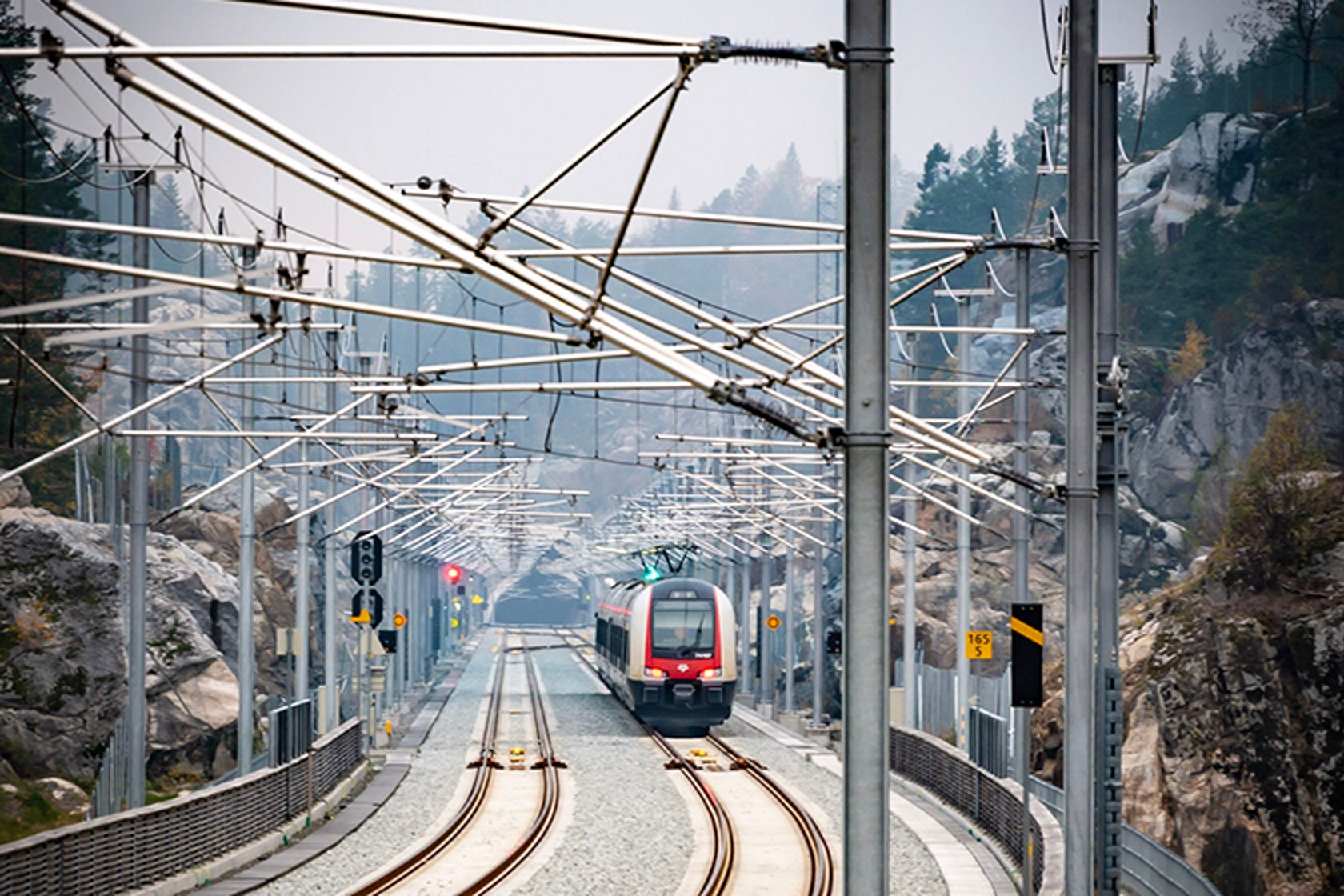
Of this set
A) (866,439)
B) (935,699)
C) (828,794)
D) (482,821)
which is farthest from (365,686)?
(866,439)

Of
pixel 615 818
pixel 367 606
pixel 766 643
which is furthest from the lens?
A: pixel 766 643

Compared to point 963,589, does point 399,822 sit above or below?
below

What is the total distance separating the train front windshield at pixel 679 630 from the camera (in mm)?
37438

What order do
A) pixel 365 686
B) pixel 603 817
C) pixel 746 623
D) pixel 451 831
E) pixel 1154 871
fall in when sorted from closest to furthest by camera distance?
pixel 1154 871, pixel 451 831, pixel 603 817, pixel 365 686, pixel 746 623

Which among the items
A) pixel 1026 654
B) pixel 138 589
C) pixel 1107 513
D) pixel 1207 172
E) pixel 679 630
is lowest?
pixel 679 630

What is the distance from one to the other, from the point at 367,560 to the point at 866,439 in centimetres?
2113

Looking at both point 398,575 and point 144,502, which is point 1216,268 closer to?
point 398,575

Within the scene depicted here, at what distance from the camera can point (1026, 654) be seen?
13.6 m

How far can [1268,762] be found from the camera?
92.3 feet

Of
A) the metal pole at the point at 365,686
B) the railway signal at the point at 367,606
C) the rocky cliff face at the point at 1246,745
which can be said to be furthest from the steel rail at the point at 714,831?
the rocky cliff face at the point at 1246,745

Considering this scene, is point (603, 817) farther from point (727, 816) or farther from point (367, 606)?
point (367, 606)

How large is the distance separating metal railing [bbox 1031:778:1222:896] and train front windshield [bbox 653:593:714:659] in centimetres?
2012

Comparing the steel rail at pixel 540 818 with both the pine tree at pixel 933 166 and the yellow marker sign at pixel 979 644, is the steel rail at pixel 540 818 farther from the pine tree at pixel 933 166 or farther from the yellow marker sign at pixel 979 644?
the pine tree at pixel 933 166

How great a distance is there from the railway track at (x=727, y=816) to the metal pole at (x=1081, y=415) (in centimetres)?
645
